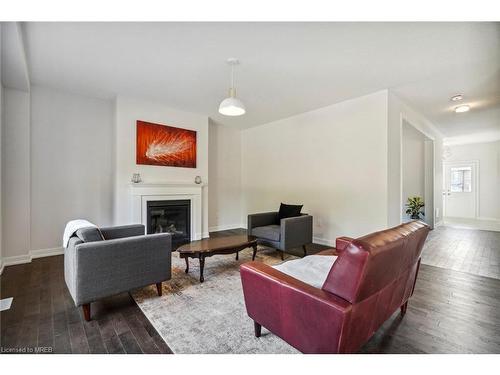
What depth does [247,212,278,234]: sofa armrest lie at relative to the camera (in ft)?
12.4

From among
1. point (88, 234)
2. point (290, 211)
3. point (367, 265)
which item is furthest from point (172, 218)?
point (367, 265)

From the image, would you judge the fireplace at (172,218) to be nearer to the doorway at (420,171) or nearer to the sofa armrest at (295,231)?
the sofa armrest at (295,231)

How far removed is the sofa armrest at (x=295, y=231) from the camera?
3293mm

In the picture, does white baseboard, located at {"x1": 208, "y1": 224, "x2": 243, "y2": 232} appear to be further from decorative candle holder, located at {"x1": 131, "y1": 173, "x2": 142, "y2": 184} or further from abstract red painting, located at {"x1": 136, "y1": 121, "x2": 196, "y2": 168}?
decorative candle holder, located at {"x1": 131, "y1": 173, "x2": 142, "y2": 184}

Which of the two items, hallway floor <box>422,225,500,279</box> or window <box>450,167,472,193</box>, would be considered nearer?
hallway floor <box>422,225,500,279</box>

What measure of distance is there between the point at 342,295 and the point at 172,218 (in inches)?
158

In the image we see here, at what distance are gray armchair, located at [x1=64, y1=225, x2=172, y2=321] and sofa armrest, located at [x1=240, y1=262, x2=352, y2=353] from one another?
1.03 meters

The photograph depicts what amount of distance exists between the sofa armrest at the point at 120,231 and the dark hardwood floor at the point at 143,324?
0.68m

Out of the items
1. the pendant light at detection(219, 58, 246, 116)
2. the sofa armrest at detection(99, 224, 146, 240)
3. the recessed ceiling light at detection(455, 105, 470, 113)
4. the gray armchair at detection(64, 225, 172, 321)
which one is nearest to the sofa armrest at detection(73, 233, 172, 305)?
the gray armchair at detection(64, 225, 172, 321)

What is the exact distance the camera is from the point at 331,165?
438 centimetres

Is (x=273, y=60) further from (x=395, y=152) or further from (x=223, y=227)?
(x=223, y=227)

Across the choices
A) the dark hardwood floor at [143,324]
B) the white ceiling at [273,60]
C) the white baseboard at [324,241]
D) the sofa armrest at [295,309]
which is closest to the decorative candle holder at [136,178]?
the white ceiling at [273,60]
